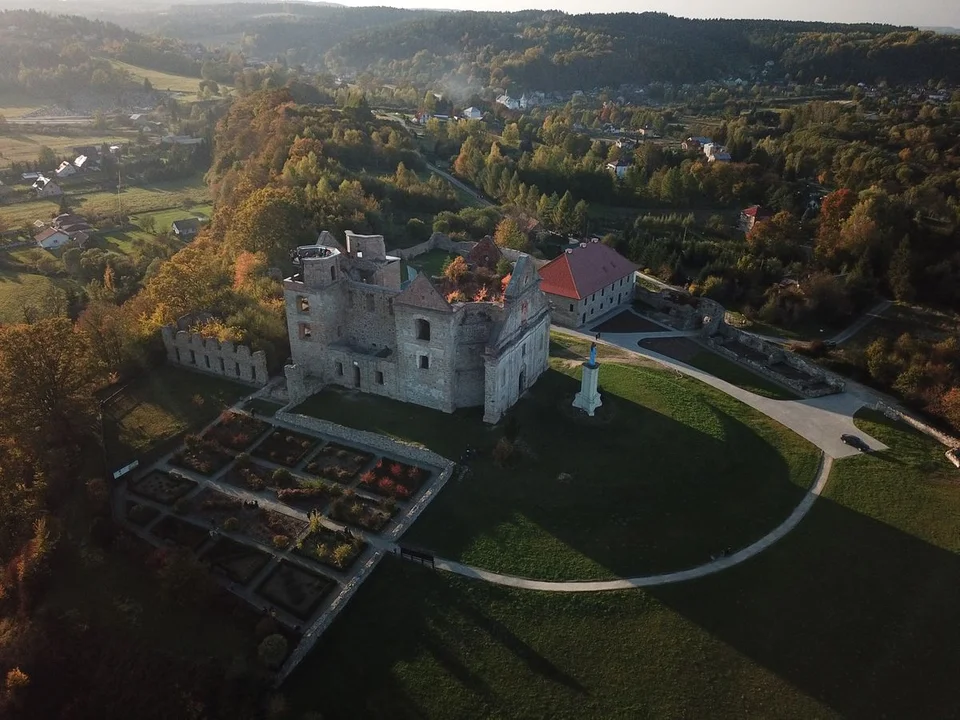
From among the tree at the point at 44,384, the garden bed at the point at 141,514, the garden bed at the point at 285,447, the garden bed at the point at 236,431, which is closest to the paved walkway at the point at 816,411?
the garden bed at the point at 285,447

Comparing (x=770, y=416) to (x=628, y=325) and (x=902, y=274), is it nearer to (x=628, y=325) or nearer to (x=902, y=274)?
(x=628, y=325)

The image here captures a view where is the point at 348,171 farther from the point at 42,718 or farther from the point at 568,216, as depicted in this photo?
the point at 42,718

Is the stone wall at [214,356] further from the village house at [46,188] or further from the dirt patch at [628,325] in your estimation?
the village house at [46,188]

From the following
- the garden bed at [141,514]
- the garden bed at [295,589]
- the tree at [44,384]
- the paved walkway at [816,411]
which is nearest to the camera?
the garden bed at [295,589]

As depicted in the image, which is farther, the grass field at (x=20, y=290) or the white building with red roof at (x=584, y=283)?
the grass field at (x=20, y=290)

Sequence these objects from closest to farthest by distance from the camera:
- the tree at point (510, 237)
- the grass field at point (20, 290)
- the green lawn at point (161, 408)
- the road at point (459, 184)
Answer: the green lawn at point (161, 408)
the grass field at point (20, 290)
the tree at point (510, 237)
the road at point (459, 184)

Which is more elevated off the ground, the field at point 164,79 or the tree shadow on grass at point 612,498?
the field at point 164,79

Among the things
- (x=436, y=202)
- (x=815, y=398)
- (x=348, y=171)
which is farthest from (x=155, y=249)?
(x=815, y=398)
